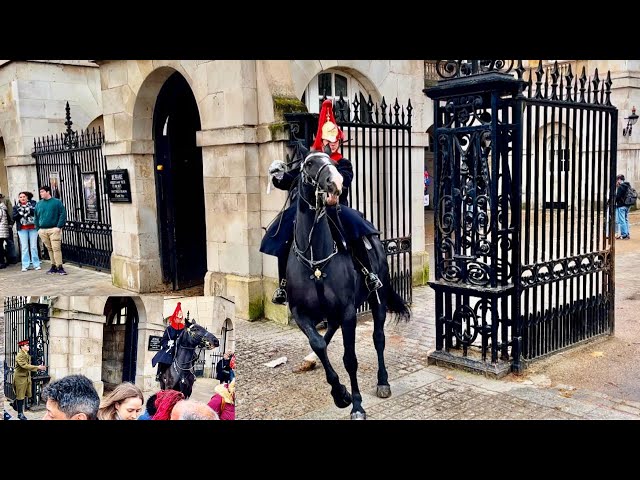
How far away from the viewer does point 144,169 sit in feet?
38.9

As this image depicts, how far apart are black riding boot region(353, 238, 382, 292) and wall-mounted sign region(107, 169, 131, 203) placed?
7.26m

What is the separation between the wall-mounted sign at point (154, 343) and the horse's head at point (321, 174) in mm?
1811

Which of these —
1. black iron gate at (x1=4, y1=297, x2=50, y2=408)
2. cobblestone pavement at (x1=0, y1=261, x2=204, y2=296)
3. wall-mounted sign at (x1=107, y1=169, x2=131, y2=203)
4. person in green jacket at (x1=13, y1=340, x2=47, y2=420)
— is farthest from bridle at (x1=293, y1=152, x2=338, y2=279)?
wall-mounted sign at (x1=107, y1=169, x2=131, y2=203)

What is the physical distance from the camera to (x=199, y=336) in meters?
3.46

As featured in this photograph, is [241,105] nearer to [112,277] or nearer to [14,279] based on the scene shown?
[112,277]

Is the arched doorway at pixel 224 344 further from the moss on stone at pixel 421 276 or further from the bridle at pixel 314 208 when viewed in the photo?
the moss on stone at pixel 421 276

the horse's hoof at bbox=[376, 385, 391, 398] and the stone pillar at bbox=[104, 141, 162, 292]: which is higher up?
the stone pillar at bbox=[104, 141, 162, 292]

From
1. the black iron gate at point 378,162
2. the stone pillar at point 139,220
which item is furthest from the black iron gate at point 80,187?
the black iron gate at point 378,162

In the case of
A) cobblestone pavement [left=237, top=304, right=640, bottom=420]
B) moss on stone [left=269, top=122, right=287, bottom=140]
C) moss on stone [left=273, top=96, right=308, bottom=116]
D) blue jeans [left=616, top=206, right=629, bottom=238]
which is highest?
moss on stone [left=273, top=96, right=308, bottom=116]

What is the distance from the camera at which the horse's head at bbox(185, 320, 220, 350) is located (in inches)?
134

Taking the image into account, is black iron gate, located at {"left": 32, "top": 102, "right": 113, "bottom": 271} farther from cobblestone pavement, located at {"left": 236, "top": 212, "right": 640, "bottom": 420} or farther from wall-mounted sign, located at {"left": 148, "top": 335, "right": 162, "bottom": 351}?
wall-mounted sign, located at {"left": 148, "top": 335, "right": 162, "bottom": 351}

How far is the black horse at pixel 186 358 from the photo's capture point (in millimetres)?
3344

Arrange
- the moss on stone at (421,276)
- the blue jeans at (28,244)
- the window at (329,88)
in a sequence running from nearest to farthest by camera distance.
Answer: the window at (329,88) < the moss on stone at (421,276) < the blue jeans at (28,244)
